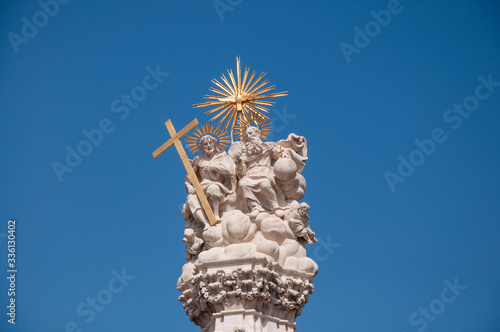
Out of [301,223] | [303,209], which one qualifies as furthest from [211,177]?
[301,223]

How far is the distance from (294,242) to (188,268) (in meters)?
2.79

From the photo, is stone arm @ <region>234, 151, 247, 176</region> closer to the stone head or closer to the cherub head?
the stone head

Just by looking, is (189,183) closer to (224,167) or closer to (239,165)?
(224,167)

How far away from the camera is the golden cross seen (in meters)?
24.1

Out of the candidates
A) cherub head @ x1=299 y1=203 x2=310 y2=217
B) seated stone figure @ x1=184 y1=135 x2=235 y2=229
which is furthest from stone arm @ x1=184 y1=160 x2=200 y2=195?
cherub head @ x1=299 y1=203 x2=310 y2=217

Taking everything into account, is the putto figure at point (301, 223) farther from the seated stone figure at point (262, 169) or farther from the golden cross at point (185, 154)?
the golden cross at point (185, 154)

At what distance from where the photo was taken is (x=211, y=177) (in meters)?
24.7

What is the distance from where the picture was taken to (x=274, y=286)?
74.4ft

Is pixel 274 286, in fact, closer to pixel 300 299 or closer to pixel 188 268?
pixel 300 299

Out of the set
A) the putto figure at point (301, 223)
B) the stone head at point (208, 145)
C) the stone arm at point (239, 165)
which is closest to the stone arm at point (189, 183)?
the stone head at point (208, 145)

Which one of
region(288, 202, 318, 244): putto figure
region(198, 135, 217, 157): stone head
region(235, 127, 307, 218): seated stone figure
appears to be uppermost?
region(198, 135, 217, 157): stone head

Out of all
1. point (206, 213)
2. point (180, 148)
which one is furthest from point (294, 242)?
point (180, 148)

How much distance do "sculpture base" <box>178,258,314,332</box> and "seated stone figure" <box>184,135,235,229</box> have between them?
161 cm

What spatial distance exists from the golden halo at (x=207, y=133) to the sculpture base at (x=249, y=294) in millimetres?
3616
